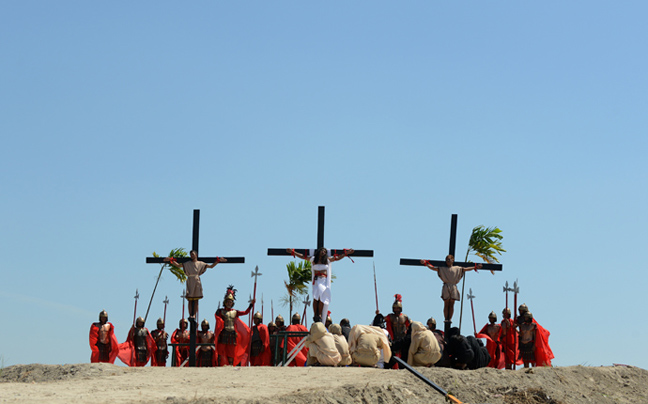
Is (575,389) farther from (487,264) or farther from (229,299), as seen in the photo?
(229,299)

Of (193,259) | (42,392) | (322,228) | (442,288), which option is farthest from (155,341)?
(42,392)

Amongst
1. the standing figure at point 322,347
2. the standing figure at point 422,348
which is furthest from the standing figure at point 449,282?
the standing figure at point 322,347

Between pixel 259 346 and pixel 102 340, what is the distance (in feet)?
13.4

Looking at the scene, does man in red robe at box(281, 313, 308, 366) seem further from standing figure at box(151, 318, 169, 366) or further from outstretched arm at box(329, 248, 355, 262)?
standing figure at box(151, 318, 169, 366)

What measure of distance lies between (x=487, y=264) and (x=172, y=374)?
969 cm

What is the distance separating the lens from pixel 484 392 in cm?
1407

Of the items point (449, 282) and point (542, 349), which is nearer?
point (449, 282)

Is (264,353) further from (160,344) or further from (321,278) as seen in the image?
(160,344)

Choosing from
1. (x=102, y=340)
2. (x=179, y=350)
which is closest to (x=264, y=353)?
(x=179, y=350)

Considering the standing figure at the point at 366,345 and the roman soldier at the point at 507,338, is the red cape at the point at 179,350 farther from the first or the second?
the roman soldier at the point at 507,338

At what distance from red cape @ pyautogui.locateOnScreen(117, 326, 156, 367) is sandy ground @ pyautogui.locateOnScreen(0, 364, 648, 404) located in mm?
5110

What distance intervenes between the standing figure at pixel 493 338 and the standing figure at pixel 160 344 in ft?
30.0

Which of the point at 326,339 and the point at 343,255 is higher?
the point at 343,255

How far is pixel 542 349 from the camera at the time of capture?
69.4 feet
